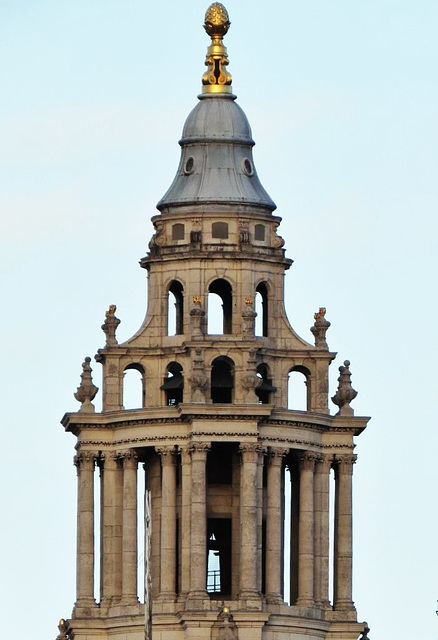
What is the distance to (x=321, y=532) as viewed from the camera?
16125 cm

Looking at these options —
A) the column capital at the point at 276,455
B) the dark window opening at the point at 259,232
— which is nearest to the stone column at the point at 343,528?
the column capital at the point at 276,455

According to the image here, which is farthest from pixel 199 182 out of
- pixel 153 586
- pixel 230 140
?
pixel 153 586

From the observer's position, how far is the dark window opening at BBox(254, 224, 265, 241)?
6368 inches

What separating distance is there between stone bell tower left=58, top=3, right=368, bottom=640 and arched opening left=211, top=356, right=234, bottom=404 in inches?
1.6

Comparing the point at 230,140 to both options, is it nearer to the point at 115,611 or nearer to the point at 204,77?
the point at 204,77

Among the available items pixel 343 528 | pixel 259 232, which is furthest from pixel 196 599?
pixel 259 232

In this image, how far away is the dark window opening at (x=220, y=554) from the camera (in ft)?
528

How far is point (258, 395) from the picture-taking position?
161 meters

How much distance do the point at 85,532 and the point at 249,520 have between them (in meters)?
5.31

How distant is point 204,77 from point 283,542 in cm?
1397

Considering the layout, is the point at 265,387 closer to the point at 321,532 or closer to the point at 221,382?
the point at 221,382

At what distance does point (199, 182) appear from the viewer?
532 feet

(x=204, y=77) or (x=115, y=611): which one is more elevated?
(x=204, y=77)

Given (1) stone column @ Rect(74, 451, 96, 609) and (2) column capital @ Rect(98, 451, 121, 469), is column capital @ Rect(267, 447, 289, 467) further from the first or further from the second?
(1) stone column @ Rect(74, 451, 96, 609)
